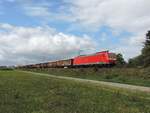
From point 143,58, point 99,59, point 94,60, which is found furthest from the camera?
point 94,60

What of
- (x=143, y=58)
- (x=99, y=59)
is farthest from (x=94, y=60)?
(x=143, y=58)

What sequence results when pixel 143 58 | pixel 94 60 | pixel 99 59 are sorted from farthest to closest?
pixel 94 60 → pixel 99 59 → pixel 143 58

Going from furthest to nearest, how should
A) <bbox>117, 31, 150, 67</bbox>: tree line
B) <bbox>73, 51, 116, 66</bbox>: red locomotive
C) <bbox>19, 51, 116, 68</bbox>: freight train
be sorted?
1. <bbox>19, 51, 116, 68</bbox>: freight train
2. <bbox>73, 51, 116, 66</bbox>: red locomotive
3. <bbox>117, 31, 150, 67</bbox>: tree line

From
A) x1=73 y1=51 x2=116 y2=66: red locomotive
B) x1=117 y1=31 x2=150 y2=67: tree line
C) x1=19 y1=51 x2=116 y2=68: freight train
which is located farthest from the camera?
x1=19 y1=51 x2=116 y2=68: freight train

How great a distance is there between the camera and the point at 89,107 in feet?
46.1

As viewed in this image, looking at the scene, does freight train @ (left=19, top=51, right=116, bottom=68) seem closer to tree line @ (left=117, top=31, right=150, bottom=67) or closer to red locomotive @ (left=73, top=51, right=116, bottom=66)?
red locomotive @ (left=73, top=51, right=116, bottom=66)

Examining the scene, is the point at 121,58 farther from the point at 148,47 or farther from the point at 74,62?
the point at 74,62

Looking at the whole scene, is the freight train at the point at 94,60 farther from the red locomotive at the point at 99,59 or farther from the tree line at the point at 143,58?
the tree line at the point at 143,58

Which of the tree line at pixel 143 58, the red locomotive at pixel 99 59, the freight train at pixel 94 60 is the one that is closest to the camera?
the tree line at pixel 143 58

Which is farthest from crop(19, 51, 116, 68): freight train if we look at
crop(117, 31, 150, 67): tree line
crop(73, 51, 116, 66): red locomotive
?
crop(117, 31, 150, 67): tree line

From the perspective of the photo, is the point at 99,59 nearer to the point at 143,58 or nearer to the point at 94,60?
the point at 94,60

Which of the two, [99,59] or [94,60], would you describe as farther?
[94,60]

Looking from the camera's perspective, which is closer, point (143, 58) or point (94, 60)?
point (143, 58)

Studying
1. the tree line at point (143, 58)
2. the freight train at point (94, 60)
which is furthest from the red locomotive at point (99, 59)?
the tree line at point (143, 58)
